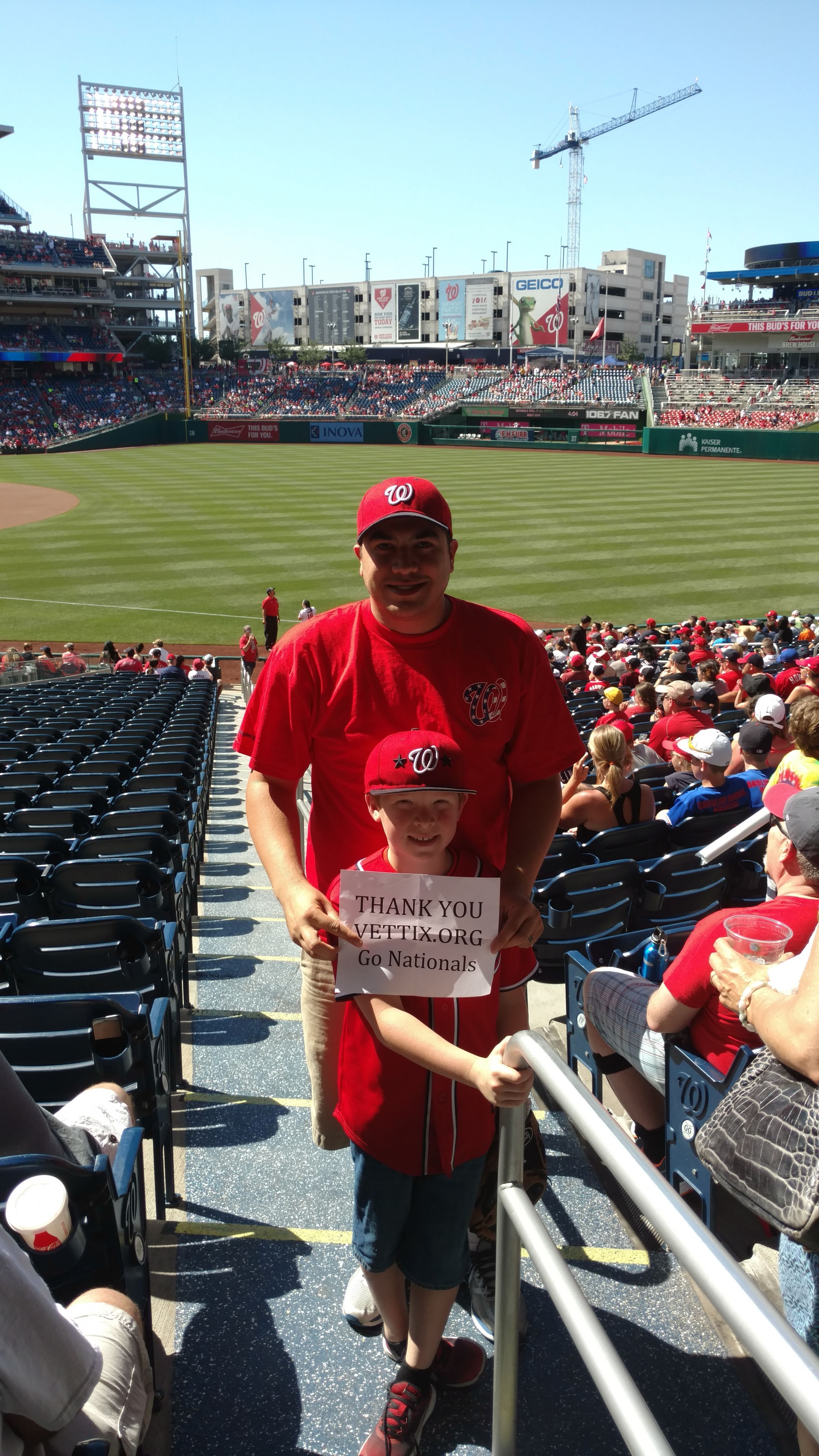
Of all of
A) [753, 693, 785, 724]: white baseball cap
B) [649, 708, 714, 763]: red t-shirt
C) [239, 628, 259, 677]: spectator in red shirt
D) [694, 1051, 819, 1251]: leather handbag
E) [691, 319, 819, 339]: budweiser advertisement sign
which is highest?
[691, 319, 819, 339]: budweiser advertisement sign

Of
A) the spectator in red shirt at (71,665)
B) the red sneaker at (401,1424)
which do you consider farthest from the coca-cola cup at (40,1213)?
the spectator in red shirt at (71,665)

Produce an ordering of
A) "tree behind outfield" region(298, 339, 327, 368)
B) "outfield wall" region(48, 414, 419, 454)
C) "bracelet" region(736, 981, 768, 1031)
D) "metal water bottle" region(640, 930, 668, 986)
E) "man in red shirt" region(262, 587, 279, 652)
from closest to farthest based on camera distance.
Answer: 1. "bracelet" region(736, 981, 768, 1031)
2. "metal water bottle" region(640, 930, 668, 986)
3. "man in red shirt" region(262, 587, 279, 652)
4. "outfield wall" region(48, 414, 419, 454)
5. "tree behind outfield" region(298, 339, 327, 368)

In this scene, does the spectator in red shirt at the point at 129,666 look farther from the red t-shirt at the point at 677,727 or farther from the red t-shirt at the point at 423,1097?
the red t-shirt at the point at 423,1097

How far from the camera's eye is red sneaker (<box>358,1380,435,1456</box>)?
228cm

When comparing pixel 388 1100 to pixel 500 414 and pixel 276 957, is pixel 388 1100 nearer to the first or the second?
pixel 276 957

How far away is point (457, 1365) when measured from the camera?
99.6 inches

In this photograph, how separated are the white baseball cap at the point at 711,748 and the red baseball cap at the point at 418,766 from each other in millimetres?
3480

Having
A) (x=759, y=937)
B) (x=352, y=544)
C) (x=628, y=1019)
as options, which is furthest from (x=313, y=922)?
(x=352, y=544)

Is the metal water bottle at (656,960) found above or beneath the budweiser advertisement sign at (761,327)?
beneath

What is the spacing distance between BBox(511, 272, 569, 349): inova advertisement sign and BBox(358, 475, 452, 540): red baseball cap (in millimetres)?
116539

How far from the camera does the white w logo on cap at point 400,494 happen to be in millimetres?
2453

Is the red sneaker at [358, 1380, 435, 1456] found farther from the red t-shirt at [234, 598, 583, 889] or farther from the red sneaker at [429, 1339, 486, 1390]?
the red t-shirt at [234, 598, 583, 889]

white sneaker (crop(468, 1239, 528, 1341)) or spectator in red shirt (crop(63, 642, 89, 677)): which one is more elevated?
white sneaker (crop(468, 1239, 528, 1341))

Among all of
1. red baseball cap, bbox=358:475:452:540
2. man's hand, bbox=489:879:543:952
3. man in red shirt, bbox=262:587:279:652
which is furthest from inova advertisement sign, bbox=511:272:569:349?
man's hand, bbox=489:879:543:952
